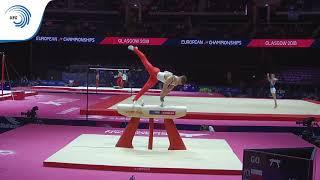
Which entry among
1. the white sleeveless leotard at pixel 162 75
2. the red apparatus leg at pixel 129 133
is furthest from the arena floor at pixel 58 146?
the white sleeveless leotard at pixel 162 75

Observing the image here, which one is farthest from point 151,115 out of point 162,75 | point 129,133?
point 162,75

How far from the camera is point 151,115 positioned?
7648 millimetres

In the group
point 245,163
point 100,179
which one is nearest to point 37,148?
point 100,179

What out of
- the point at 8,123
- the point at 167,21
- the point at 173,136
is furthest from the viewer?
the point at 167,21

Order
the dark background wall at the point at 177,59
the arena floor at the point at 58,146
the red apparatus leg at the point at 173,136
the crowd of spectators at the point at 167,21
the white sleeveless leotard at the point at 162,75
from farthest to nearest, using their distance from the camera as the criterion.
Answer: the crowd of spectators at the point at 167,21 < the dark background wall at the point at 177,59 < the white sleeveless leotard at the point at 162,75 < the red apparatus leg at the point at 173,136 < the arena floor at the point at 58,146

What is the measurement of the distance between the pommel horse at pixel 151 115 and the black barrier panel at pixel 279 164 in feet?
13.5

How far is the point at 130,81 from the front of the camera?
84.4 feet

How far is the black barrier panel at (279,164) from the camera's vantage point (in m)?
3.01

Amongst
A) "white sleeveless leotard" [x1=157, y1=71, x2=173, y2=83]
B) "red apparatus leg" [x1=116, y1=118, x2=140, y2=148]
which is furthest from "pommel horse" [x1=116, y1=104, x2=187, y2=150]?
"white sleeveless leotard" [x1=157, y1=71, x2=173, y2=83]

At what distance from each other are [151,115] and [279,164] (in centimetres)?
456

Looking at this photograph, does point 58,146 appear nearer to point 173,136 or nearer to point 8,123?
point 173,136

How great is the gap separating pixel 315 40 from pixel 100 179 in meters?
20.2

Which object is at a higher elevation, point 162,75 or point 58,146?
point 162,75

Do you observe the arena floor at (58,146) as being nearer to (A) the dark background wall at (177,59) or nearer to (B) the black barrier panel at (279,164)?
(B) the black barrier panel at (279,164)
